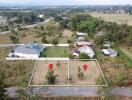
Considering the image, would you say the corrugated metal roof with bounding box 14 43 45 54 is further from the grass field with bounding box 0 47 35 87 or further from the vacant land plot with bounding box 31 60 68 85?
the vacant land plot with bounding box 31 60 68 85

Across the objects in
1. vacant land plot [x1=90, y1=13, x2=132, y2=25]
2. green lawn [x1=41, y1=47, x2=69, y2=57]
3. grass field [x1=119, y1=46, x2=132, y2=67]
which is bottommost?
vacant land plot [x1=90, y1=13, x2=132, y2=25]

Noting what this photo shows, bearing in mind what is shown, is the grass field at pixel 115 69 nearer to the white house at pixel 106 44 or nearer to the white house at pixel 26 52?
the white house at pixel 106 44

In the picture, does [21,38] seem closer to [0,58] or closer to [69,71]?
[0,58]

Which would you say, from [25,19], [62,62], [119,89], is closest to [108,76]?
[119,89]

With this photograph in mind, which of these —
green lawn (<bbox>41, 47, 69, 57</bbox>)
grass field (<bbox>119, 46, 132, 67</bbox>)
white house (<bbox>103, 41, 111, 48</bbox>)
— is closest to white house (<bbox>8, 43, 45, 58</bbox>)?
green lawn (<bbox>41, 47, 69, 57</bbox>)

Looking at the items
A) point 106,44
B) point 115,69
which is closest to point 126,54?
point 106,44
